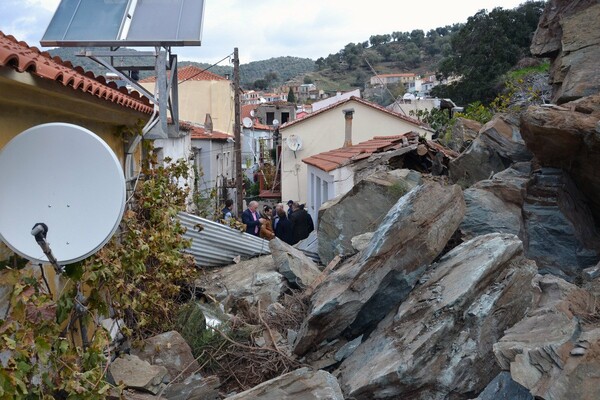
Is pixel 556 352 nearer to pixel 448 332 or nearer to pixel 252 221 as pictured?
pixel 448 332

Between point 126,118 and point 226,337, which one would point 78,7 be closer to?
point 126,118

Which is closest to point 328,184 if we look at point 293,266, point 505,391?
point 293,266

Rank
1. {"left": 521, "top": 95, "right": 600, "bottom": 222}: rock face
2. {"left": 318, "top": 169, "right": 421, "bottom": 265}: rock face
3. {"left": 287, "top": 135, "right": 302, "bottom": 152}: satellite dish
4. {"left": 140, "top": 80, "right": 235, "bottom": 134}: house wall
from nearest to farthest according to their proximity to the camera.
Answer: {"left": 521, "top": 95, "right": 600, "bottom": 222}: rock face → {"left": 318, "top": 169, "right": 421, "bottom": 265}: rock face → {"left": 287, "top": 135, "right": 302, "bottom": 152}: satellite dish → {"left": 140, "top": 80, "right": 235, "bottom": 134}: house wall

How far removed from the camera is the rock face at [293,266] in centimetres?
828

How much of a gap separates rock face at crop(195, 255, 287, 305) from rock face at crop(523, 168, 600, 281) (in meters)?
3.12

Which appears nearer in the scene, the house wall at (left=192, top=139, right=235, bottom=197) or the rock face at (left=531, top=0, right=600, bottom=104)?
the rock face at (left=531, top=0, right=600, bottom=104)

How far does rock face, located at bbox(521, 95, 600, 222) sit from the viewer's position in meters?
7.07

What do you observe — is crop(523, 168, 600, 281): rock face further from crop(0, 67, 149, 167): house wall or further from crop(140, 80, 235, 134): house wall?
crop(140, 80, 235, 134): house wall

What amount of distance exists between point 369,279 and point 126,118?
3.15 m

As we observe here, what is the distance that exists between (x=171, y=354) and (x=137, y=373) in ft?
2.29

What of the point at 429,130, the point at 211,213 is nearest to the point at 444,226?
the point at 211,213

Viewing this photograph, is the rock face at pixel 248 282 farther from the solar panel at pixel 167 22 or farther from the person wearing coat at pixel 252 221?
the person wearing coat at pixel 252 221

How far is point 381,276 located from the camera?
229 inches

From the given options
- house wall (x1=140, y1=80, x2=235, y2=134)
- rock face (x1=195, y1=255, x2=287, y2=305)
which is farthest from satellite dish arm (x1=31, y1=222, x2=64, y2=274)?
house wall (x1=140, y1=80, x2=235, y2=134)
